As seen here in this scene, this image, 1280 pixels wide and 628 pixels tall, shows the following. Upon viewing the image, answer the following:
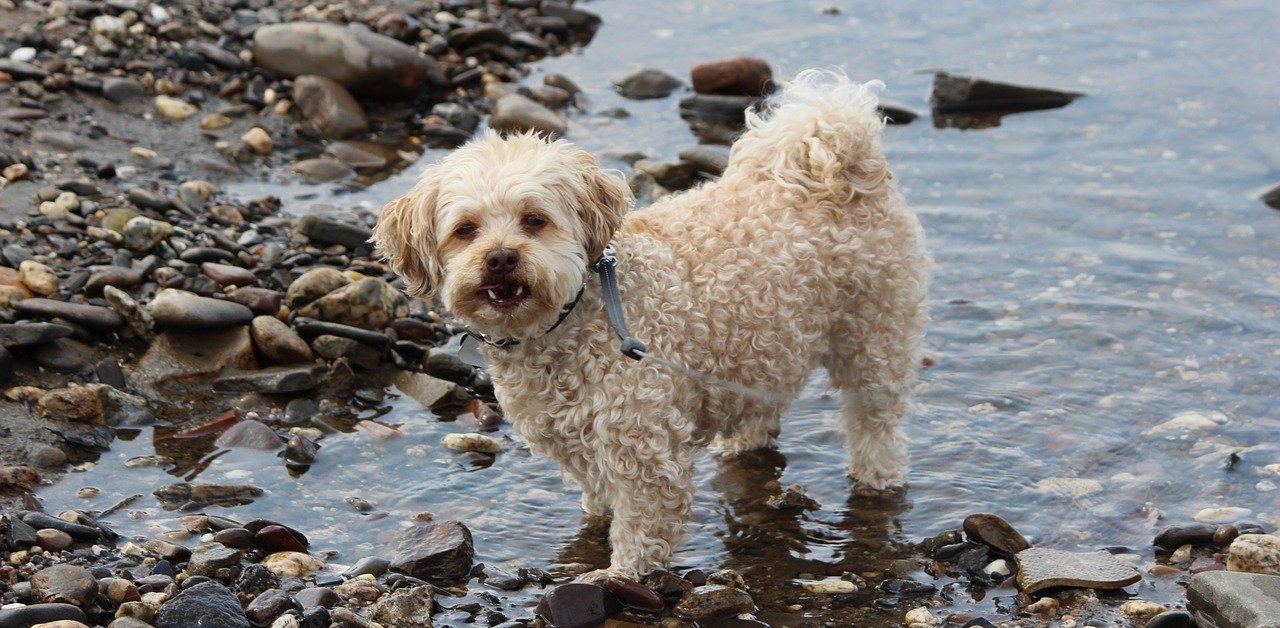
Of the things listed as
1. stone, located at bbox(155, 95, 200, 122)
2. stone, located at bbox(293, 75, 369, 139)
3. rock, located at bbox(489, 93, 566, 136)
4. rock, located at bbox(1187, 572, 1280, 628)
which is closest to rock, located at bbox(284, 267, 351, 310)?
stone, located at bbox(155, 95, 200, 122)

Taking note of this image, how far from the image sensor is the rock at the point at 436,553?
6.57 meters

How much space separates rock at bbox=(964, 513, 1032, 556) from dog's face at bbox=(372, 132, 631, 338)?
2595mm

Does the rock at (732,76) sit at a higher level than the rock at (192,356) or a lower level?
higher

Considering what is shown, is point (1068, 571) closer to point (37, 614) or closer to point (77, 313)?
point (37, 614)

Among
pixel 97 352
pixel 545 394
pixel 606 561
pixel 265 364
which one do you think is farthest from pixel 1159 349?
pixel 97 352

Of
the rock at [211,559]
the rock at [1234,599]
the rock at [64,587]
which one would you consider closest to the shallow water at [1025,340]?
the rock at [1234,599]

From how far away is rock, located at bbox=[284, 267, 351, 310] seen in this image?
8.91 meters

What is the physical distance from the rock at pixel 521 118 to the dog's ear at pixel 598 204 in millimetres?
7069

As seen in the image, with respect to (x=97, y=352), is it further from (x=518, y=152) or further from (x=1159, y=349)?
(x=1159, y=349)

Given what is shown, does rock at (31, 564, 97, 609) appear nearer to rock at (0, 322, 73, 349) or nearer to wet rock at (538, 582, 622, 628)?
wet rock at (538, 582, 622, 628)

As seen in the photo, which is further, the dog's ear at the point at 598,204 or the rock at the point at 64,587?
the dog's ear at the point at 598,204

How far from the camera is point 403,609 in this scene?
611 cm

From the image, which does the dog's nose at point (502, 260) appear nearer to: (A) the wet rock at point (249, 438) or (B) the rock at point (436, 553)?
(B) the rock at point (436, 553)

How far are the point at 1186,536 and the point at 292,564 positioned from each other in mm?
4576
